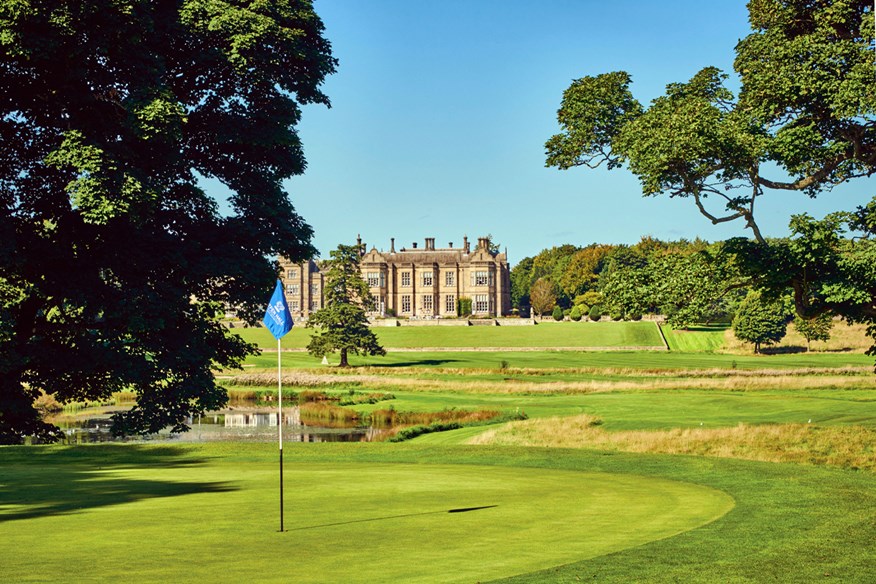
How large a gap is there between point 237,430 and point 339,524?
27.8 metres

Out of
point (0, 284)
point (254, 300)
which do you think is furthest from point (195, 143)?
point (0, 284)

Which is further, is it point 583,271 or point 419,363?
point 583,271

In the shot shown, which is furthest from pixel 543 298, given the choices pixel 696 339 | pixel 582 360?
pixel 582 360

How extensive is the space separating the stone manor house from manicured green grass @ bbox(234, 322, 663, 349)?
32653mm

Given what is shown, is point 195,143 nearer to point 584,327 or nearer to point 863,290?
point 863,290

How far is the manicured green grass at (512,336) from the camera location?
9850 cm

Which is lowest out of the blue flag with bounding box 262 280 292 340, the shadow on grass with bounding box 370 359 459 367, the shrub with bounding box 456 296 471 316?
the shadow on grass with bounding box 370 359 459 367

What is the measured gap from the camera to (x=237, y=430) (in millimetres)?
38344

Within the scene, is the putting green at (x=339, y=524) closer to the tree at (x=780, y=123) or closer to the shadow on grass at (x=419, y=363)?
the tree at (x=780, y=123)

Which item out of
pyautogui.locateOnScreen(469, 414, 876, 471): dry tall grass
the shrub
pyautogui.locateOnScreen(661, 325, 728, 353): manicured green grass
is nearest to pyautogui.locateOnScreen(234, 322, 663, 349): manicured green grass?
pyautogui.locateOnScreen(661, 325, 728, 353): manicured green grass

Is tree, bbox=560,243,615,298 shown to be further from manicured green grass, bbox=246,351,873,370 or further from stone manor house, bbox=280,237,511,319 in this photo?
manicured green grass, bbox=246,351,873,370

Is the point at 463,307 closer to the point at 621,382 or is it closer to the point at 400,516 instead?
the point at 621,382

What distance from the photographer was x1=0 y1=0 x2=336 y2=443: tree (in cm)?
1780

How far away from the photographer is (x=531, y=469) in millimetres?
19281
